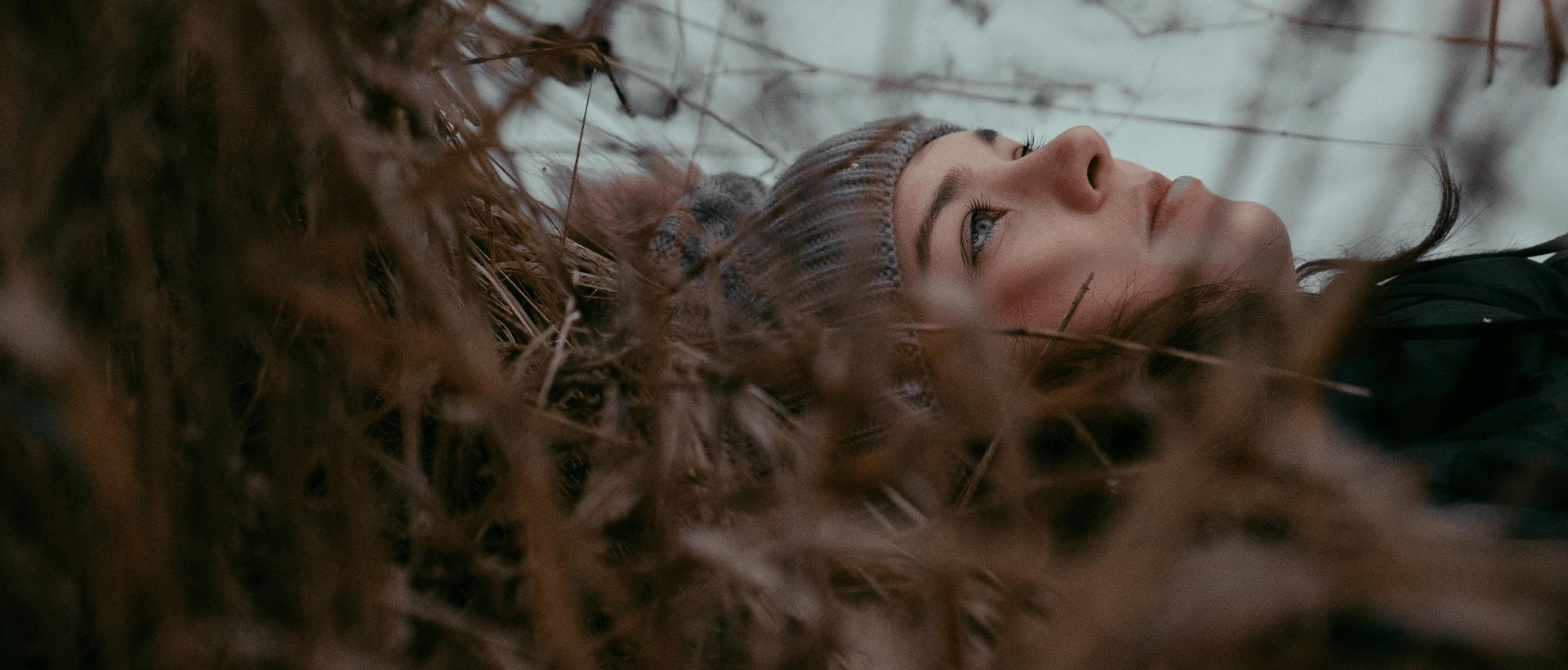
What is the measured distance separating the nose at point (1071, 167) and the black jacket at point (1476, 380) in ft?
0.77

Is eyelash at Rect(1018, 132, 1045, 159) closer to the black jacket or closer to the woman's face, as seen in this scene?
the woman's face

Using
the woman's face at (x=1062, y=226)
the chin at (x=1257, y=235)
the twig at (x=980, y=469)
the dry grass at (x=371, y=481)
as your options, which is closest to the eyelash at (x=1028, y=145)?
the woman's face at (x=1062, y=226)

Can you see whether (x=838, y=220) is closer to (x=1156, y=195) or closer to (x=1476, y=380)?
(x=1156, y=195)

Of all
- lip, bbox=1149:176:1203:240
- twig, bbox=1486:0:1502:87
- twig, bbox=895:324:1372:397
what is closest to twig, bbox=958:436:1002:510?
twig, bbox=895:324:1372:397

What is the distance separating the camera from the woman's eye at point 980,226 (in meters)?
0.59

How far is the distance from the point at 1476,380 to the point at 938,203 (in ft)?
1.62

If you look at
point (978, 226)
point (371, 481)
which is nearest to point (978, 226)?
point (978, 226)

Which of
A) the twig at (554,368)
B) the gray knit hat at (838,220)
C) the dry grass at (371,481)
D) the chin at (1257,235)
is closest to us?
the dry grass at (371,481)

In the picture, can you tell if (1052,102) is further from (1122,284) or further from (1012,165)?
(1122,284)

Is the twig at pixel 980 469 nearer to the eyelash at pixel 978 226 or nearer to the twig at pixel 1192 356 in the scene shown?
the twig at pixel 1192 356

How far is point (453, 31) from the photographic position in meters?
0.18

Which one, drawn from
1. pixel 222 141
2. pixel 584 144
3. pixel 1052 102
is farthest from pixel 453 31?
pixel 1052 102

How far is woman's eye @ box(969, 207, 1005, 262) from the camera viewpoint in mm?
590

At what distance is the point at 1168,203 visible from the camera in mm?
608
